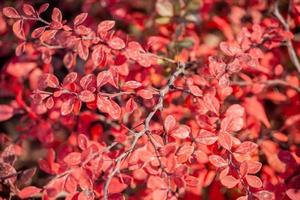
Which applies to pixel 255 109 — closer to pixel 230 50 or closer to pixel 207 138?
pixel 230 50

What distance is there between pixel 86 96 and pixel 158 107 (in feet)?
0.63

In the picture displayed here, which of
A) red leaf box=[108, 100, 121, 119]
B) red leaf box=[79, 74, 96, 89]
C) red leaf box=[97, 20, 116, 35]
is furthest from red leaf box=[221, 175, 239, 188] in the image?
red leaf box=[97, 20, 116, 35]

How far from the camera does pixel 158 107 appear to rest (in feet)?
3.45

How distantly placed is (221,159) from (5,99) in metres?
1.76

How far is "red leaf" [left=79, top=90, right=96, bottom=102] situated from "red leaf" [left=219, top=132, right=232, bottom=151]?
35 centimetres

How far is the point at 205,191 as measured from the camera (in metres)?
1.98

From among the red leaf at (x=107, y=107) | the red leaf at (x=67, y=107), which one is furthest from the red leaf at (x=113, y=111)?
the red leaf at (x=67, y=107)

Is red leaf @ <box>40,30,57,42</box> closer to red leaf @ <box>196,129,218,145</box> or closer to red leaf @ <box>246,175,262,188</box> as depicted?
red leaf @ <box>196,129,218,145</box>

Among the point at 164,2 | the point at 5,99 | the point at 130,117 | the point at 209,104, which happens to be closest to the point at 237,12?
the point at 164,2

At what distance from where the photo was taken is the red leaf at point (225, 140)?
3.36ft

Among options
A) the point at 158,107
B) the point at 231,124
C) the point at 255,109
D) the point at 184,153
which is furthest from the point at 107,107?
the point at 255,109

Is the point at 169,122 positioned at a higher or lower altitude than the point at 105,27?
lower

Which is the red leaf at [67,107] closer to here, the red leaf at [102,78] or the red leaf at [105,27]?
the red leaf at [102,78]

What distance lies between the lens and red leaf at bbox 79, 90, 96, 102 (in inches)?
40.0
